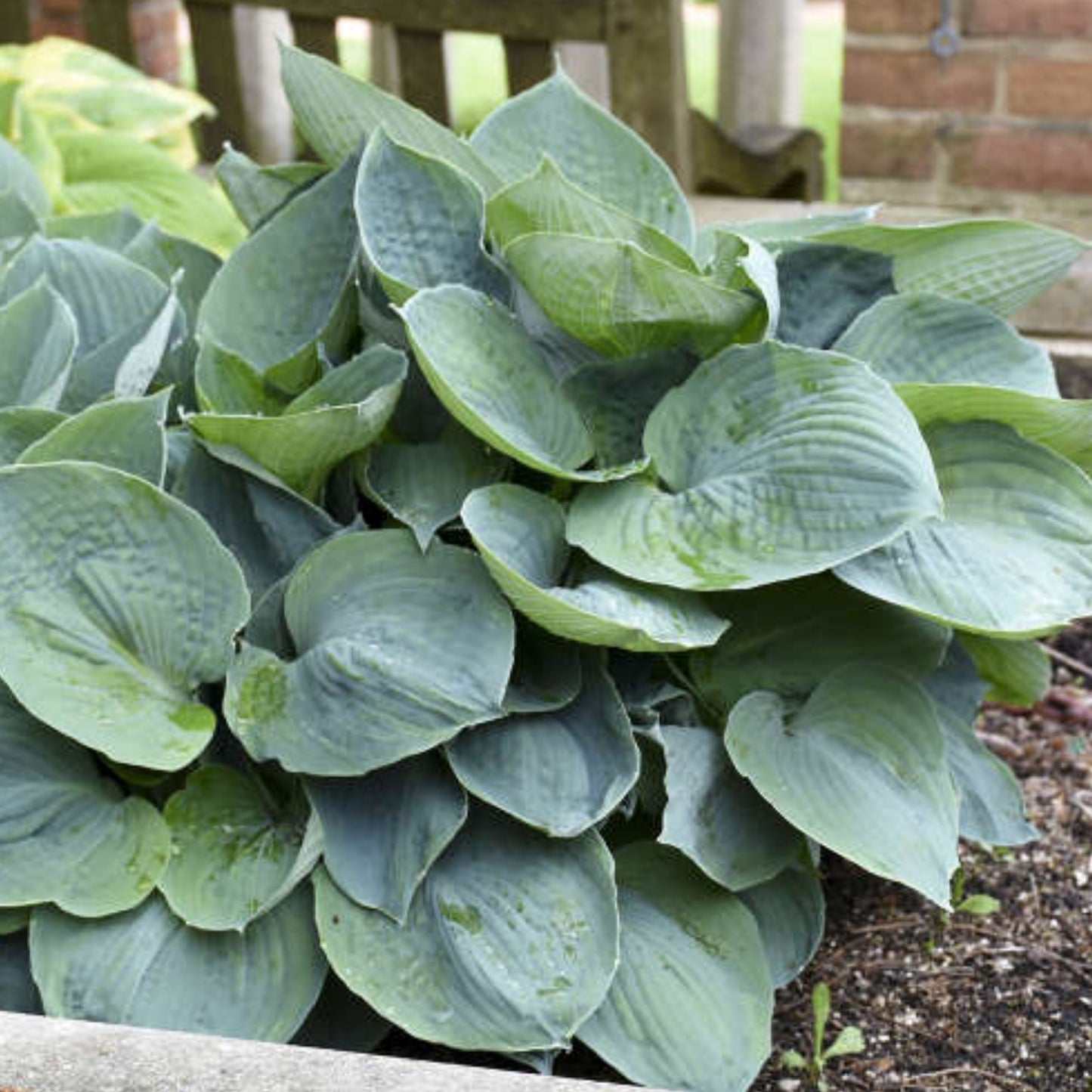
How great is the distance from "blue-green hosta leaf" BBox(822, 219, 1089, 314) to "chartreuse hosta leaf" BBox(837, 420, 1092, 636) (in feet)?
0.65

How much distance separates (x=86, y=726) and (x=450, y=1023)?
1.28ft

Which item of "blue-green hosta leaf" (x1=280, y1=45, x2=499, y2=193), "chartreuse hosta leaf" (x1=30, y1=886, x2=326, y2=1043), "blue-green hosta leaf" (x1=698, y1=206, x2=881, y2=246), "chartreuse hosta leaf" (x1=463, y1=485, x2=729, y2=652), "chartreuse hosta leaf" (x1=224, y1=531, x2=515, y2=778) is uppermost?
"blue-green hosta leaf" (x1=280, y1=45, x2=499, y2=193)

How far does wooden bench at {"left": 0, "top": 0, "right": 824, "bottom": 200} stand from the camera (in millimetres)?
3359

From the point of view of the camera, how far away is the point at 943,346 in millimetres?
1727

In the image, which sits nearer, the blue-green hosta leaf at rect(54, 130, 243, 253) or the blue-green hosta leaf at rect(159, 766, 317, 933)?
the blue-green hosta leaf at rect(159, 766, 317, 933)

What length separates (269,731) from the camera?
1.47 metres

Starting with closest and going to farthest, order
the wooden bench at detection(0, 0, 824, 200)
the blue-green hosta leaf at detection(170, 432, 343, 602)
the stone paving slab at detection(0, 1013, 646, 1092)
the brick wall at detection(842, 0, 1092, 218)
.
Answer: the stone paving slab at detection(0, 1013, 646, 1092), the blue-green hosta leaf at detection(170, 432, 343, 602), the brick wall at detection(842, 0, 1092, 218), the wooden bench at detection(0, 0, 824, 200)

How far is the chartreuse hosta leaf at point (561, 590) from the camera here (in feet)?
4.63

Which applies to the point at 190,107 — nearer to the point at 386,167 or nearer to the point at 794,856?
the point at 386,167

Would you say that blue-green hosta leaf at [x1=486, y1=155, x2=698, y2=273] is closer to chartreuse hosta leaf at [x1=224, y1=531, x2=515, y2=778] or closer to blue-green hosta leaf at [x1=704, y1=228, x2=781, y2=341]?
blue-green hosta leaf at [x1=704, y1=228, x2=781, y2=341]

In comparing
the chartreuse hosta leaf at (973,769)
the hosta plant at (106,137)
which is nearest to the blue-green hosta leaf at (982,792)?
the chartreuse hosta leaf at (973,769)

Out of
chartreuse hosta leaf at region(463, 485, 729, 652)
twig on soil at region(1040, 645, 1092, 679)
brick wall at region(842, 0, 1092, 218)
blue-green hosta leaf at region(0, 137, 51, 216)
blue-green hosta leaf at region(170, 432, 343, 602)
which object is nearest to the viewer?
chartreuse hosta leaf at region(463, 485, 729, 652)

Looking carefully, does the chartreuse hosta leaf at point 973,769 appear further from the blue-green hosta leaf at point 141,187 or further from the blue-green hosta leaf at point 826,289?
the blue-green hosta leaf at point 141,187

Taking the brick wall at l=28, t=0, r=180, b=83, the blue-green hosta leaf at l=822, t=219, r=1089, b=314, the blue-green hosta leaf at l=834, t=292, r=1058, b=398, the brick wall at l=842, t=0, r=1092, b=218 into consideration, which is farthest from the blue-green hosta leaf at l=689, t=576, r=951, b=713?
the brick wall at l=28, t=0, r=180, b=83
